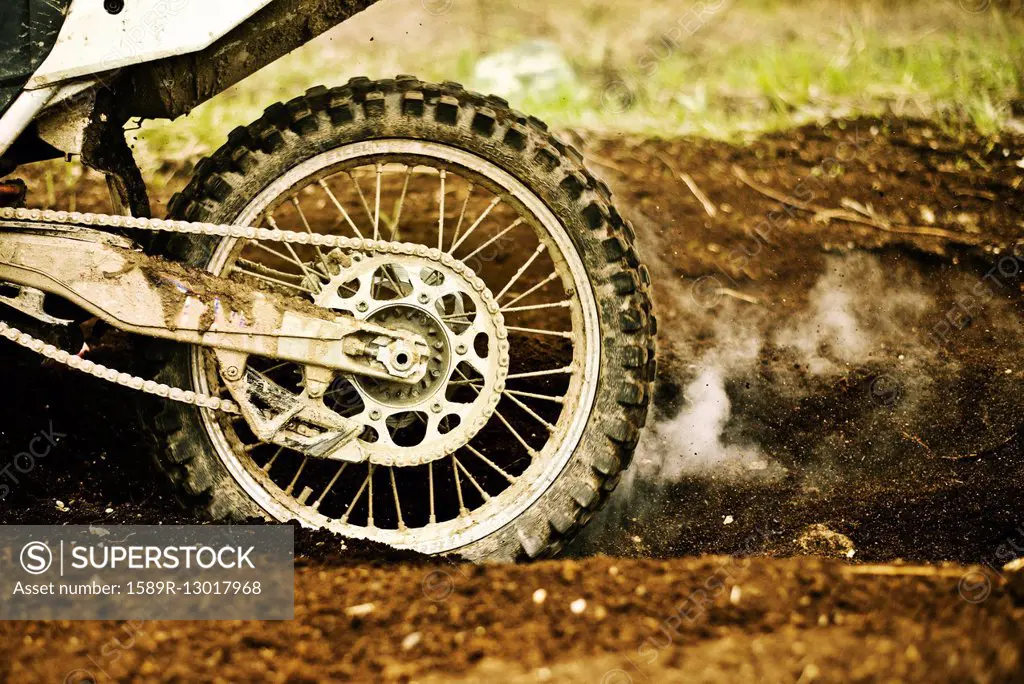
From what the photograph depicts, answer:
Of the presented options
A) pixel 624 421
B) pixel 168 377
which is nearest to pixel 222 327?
pixel 168 377

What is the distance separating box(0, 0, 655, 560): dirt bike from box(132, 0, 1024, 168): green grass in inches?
80.4

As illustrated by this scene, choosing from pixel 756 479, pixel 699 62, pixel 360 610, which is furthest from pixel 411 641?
pixel 699 62

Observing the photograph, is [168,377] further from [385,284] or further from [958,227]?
[958,227]

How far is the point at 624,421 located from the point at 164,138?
3089 millimetres

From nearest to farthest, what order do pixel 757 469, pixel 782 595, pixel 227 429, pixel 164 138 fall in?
pixel 782 595, pixel 227 429, pixel 757 469, pixel 164 138

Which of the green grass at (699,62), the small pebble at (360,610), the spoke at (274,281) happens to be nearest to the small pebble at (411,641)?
the small pebble at (360,610)

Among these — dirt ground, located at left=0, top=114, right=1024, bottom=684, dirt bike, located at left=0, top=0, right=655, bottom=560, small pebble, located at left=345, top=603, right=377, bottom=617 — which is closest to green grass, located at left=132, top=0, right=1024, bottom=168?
dirt ground, located at left=0, top=114, right=1024, bottom=684

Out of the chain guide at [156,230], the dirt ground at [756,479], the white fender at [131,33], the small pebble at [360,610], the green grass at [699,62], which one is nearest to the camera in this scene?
the dirt ground at [756,479]

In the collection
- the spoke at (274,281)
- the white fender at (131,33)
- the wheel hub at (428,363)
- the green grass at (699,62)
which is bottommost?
the wheel hub at (428,363)

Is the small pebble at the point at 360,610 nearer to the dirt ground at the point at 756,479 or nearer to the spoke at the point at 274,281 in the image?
the dirt ground at the point at 756,479

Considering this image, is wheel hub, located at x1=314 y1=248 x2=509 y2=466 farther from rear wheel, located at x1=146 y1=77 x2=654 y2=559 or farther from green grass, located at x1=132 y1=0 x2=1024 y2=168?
green grass, located at x1=132 y1=0 x2=1024 y2=168

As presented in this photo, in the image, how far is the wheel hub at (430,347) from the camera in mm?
2875

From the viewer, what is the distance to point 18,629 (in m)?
2.35

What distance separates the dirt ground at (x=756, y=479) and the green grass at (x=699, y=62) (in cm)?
21
